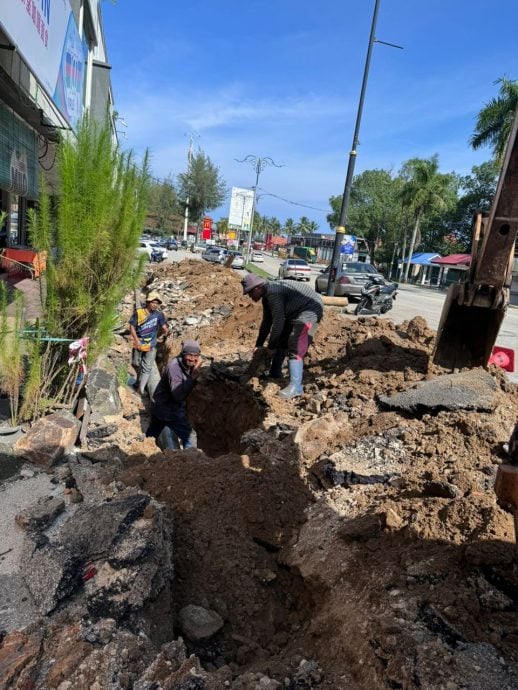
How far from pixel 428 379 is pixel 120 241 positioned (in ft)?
11.7

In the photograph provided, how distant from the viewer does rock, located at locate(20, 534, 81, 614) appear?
252cm

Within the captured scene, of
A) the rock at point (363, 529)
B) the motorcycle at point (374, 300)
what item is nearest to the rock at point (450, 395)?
the rock at point (363, 529)

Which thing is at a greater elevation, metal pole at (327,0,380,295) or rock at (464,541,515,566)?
metal pole at (327,0,380,295)

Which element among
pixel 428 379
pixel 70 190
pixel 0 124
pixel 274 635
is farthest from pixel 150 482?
pixel 0 124

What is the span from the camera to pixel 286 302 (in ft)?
19.8

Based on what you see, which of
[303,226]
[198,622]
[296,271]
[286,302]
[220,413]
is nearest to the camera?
[198,622]

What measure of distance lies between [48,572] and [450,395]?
12.4 feet

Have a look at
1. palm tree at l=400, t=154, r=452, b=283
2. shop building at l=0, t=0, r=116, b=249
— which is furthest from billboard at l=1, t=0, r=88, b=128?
palm tree at l=400, t=154, r=452, b=283

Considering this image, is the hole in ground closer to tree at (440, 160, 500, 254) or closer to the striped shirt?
the striped shirt

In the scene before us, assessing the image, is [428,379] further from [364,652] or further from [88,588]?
[88,588]

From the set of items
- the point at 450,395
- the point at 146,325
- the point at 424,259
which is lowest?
the point at 146,325

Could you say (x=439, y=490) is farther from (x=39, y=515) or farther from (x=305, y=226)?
(x=305, y=226)

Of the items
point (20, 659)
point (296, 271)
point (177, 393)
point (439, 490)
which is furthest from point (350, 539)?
point (296, 271)

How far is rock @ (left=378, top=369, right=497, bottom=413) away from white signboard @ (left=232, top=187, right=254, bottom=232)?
97.6 feet
